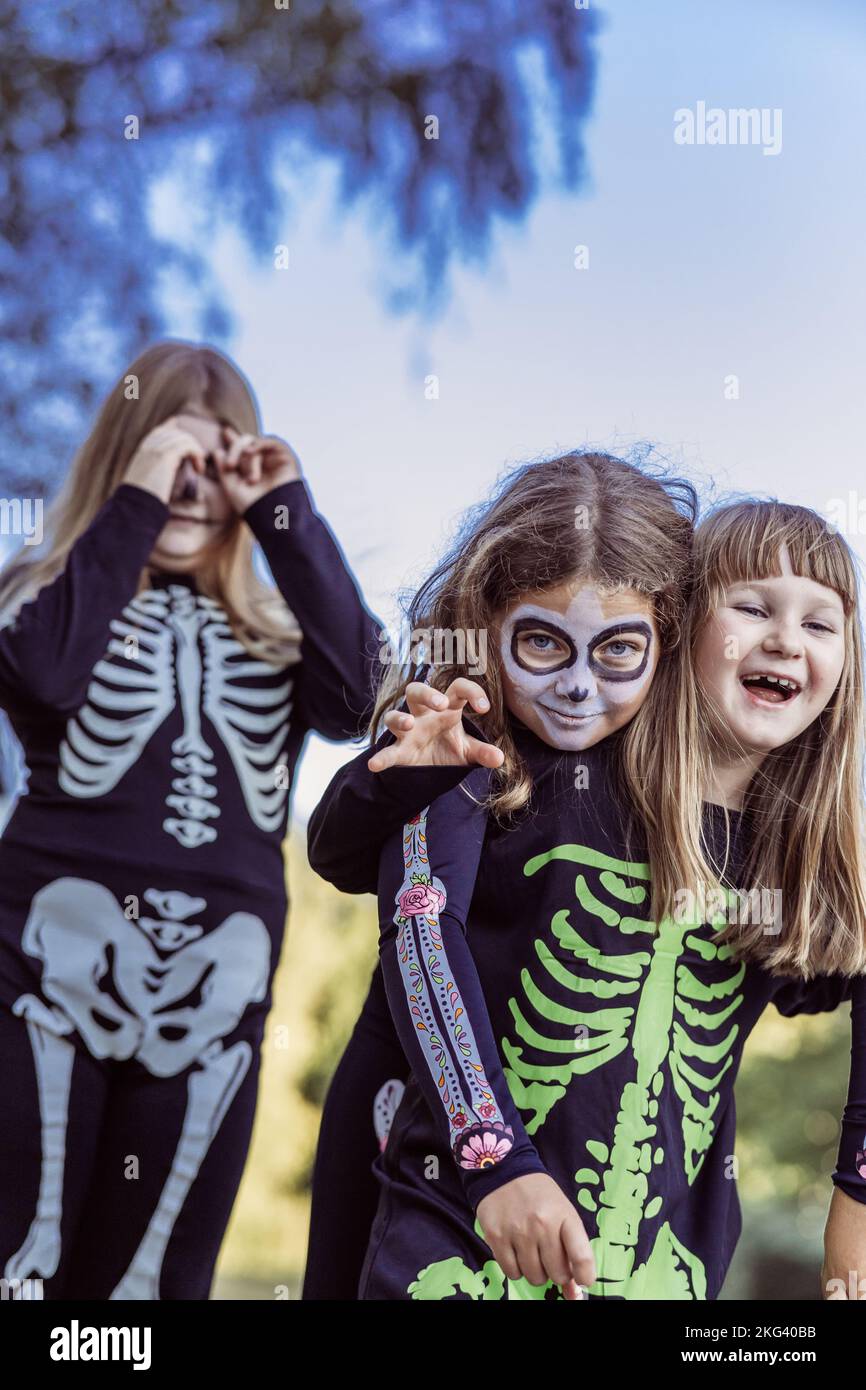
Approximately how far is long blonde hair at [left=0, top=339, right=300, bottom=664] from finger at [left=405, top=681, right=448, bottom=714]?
2.09 feet

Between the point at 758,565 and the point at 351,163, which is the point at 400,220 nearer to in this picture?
the point at 351,163

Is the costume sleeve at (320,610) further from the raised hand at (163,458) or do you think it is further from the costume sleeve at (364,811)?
the costume sleeve at (364,811)

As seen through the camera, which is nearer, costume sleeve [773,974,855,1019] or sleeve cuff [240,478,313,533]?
costume sleeve [773,974,855,1019]

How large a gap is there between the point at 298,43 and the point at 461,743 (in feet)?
4.21

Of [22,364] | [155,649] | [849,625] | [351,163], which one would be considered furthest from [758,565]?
[22,364]

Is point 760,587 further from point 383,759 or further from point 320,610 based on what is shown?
point 320,610

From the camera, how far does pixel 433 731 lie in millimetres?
1391

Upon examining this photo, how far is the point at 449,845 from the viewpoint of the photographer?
140 centimetres

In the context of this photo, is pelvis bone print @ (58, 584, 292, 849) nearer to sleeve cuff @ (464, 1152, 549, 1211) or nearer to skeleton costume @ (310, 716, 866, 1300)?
skeleton costume @ (310, 716, 866, 1300)

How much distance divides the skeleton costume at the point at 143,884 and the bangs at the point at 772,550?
56cm

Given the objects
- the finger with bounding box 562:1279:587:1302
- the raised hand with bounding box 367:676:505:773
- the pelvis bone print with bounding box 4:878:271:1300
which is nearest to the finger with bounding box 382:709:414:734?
the raised hand with bounding box 367:676:505:773

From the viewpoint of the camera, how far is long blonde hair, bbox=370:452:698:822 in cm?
149

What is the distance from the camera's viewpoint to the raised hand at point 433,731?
1375mm

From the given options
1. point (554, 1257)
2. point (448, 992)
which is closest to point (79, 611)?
point (448, 992)
